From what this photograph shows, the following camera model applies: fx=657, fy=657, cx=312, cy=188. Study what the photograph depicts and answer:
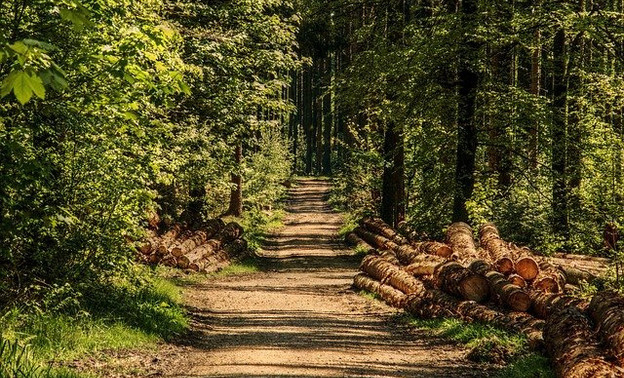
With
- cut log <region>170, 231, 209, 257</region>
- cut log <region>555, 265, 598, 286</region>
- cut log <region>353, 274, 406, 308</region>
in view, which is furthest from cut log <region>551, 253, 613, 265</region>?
cut log <region>170, 231, 209, 257</region>

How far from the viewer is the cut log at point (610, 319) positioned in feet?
22.8

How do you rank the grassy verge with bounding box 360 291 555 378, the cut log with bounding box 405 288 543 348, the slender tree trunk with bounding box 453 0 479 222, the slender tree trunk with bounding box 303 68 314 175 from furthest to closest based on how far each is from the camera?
the slender tree trunk with bounding box 303 68 314 175
the slender tree trunk with bounding box 453 0 479 222
the cut log with bounding box 405 288 543 348
the grassy verge with bounding box 360 291 555 378

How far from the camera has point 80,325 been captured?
8.99 metres

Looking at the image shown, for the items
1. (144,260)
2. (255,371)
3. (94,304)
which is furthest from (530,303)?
(144,260)

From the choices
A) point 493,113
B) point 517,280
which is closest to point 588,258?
point 493,113

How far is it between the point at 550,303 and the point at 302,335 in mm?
3935

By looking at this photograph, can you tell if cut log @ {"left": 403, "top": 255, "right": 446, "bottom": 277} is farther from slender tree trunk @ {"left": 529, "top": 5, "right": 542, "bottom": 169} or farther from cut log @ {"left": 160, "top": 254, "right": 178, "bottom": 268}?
cut log @ {"left": 160, "top": 254, "right": 178, "bottom": 268}

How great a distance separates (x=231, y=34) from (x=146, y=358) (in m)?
11.8

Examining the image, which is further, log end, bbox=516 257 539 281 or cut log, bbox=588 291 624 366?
log end, bbox=516 257 539 281

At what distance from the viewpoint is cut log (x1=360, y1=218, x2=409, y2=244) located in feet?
70.1

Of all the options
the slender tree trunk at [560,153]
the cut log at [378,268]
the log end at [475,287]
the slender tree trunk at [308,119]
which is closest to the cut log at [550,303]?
the log end at [475,287]

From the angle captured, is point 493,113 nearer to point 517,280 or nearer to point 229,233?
point 517,280

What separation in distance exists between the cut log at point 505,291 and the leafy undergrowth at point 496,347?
656mm

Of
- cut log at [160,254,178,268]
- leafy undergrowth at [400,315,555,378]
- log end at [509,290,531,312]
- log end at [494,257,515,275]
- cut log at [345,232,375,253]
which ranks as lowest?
cut log at [345,232,375,253]
